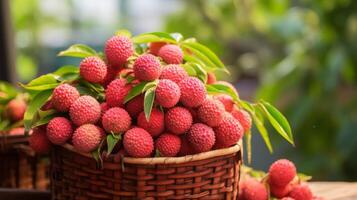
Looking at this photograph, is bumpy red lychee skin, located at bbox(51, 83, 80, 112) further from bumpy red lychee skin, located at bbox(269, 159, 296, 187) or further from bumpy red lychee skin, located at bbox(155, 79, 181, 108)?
bumpy red lychee skin, located at bbox(269, 159, 296, 187)

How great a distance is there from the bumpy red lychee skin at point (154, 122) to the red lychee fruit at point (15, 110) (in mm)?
393

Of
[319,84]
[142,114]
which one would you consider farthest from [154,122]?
[319,84]

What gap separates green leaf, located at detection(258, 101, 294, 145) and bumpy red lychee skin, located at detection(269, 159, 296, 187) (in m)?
0.05

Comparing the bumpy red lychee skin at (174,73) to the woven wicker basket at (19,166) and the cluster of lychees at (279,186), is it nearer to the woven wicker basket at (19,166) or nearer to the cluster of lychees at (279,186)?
the cluster of lychees at (279,186)

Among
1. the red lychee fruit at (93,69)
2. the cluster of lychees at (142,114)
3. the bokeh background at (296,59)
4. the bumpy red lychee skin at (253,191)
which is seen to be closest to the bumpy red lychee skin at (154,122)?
the cluster of lychees at (142,114)

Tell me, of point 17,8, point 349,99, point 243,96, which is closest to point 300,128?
point 349,99

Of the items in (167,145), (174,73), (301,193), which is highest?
(174,73)

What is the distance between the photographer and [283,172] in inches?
37.8

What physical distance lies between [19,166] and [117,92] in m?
0.43

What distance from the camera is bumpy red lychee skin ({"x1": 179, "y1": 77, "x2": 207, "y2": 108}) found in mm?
847

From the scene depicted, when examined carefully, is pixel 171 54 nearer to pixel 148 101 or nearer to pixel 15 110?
pixel 148 101

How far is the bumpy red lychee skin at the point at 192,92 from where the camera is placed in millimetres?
847

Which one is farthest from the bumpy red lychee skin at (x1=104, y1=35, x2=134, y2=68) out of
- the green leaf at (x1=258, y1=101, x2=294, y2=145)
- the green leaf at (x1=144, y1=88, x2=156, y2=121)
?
the green leaf at (x1=258, y1=101, x2=294, y2=145)

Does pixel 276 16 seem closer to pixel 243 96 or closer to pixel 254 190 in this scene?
pixel 243 96
